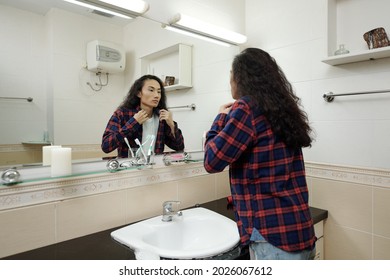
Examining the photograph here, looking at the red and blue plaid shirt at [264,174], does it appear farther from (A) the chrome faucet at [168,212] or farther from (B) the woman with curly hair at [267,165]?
(A) the chrome faucet at [168,212]

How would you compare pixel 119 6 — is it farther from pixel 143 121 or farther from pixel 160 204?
pixel 160 204

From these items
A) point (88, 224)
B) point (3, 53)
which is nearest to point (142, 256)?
point (88, 224)

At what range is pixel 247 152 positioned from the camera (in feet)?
2.68

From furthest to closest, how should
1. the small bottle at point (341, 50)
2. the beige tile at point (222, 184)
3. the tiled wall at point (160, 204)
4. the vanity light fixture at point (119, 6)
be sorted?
the beige tile at point (222, 184) < the small bottle at point (341, 50) < the vanity light fixture at point (119, 6) < the tiled wall at point (160, 204)

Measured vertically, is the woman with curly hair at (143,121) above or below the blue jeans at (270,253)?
above

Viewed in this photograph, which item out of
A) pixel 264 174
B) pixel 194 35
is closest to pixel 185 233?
pixel 264 174

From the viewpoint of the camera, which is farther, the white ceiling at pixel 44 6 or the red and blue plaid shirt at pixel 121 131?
the red and blue plaid shirt at pixel 121 131

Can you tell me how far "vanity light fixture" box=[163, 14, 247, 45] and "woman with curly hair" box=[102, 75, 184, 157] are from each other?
0.30 m

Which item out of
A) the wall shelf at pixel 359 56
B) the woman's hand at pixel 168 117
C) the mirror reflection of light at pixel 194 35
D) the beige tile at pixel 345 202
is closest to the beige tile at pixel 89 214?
the woman's hand at pixel 168 117

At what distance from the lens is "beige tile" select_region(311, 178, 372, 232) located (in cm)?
132

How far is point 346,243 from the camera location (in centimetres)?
140

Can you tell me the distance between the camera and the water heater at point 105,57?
110cm

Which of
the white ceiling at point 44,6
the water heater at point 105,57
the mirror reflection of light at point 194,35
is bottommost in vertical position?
the water heater at point 105,57

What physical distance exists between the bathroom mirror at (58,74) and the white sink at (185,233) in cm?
36
